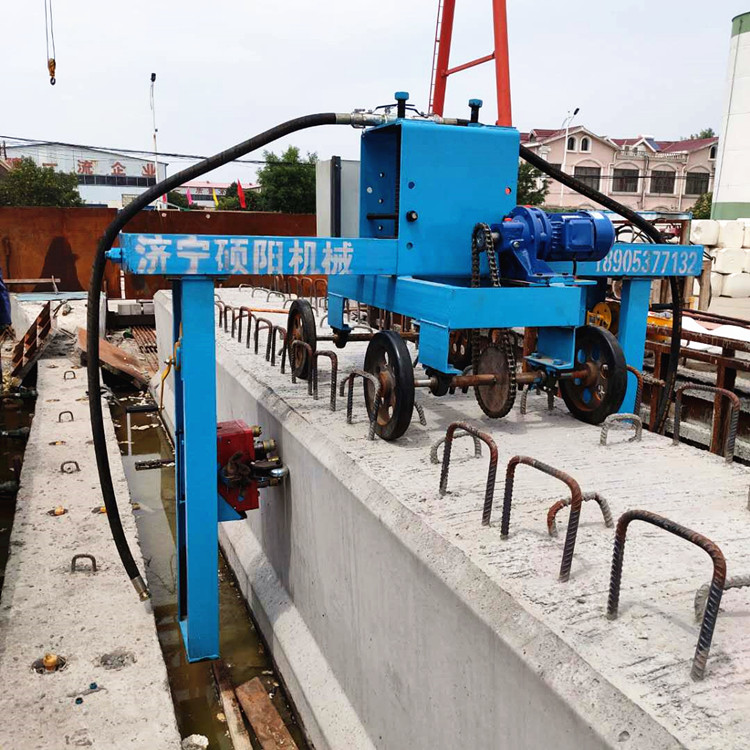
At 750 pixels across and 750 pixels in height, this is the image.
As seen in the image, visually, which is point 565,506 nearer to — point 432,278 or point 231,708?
point 432,278

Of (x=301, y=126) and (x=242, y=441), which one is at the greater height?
(x=301, y=126)

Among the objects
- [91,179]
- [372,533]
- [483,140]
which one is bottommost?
[372,533]

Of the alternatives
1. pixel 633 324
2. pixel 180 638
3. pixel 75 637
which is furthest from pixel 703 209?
pixel 75 637

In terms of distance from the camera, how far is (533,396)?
6.50m

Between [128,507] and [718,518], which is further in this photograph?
[128,507]

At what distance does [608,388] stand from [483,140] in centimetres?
194

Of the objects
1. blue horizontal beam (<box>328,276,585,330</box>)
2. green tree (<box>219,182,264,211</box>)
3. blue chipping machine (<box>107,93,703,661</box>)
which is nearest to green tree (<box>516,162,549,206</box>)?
green tree (<box>219,182,264,211</box>)

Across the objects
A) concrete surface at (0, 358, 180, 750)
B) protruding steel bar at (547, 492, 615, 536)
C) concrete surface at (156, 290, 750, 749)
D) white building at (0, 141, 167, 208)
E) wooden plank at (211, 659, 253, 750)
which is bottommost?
wooden plank at (211, 659, 253, 750)

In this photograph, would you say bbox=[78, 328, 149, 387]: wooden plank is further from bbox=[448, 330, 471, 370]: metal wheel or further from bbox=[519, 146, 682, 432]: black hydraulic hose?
bbox=[519, 146, 682, 432]: black hydraulic hose

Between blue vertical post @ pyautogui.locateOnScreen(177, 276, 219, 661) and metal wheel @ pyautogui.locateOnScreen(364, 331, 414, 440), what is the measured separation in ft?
3.56

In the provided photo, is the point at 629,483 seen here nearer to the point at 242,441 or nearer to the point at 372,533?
the point at 372,533

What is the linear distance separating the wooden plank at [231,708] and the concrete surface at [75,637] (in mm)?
584

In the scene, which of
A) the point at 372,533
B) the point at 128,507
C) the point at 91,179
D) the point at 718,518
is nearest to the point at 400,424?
the point at 372,533

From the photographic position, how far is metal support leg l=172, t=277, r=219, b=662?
184 inches
